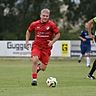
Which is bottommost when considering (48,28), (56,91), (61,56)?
(61,56)

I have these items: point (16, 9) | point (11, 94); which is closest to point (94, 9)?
point (16, 9)

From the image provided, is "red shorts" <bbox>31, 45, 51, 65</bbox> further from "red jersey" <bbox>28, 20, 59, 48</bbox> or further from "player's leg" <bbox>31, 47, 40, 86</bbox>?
"red jersey" <bbox>28, 20, 59, 48</bbox>

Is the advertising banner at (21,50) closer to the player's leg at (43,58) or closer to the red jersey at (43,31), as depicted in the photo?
the player's leg at (43,58)

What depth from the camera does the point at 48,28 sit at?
14.1 m

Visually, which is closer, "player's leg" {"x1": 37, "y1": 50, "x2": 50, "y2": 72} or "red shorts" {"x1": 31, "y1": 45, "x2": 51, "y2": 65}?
"red shorts" {"x1": 31, "y1": 45, "x2": 51, "y2": 65}

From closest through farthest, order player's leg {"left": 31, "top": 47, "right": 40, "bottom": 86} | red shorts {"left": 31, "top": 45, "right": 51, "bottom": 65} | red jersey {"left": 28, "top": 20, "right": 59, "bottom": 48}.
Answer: player's leg {"left": 31, "top": 47, "right": 40, "bottom": 86} < red shorts {"left": 31, "top": 45, "right": 51, "bottom": 65} < red jersey {"left": 28, "top": 20, "right": 59, "bottom": 48}

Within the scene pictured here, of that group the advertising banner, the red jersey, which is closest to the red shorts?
the red jersey

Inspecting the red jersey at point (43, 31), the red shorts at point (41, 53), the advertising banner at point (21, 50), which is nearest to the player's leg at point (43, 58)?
the red shorts at point (41, 53)

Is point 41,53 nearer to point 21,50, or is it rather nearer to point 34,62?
point 34,62

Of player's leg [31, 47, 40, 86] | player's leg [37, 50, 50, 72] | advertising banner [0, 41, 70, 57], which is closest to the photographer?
player's leg [31, 47, 40, 86]

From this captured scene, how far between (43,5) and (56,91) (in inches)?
1761

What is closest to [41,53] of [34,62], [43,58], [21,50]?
[43,58]

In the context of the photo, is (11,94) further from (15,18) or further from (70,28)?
(70,28)

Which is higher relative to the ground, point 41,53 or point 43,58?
point 41,53
